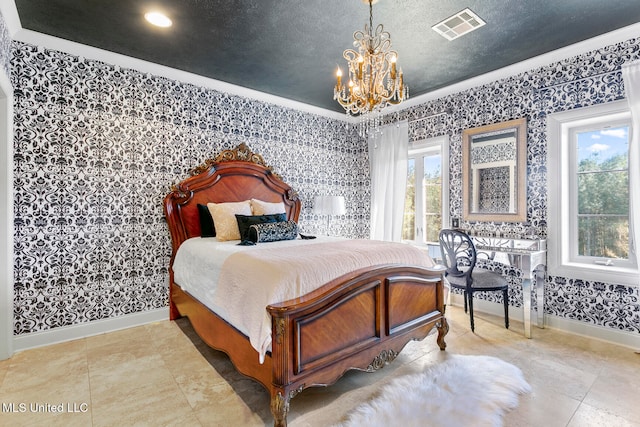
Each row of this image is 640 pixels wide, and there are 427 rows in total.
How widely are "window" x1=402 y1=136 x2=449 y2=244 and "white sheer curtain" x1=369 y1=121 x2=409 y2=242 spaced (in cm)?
19

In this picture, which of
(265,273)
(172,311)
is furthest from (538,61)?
(172,311)

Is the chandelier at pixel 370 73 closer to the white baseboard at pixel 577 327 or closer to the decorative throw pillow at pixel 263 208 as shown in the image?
the decorative throw pillow at pixel 263 208

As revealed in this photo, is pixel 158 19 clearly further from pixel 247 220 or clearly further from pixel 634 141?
pixel 634 141

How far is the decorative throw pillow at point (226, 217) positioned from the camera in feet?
10.5

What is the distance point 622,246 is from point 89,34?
17.2ft

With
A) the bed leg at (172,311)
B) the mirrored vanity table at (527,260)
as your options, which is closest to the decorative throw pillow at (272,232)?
the bed leg at (172,311)

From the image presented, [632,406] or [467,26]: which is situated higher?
[467,26]

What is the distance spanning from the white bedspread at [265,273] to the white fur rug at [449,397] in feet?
2.51

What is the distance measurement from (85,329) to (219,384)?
1738 mm

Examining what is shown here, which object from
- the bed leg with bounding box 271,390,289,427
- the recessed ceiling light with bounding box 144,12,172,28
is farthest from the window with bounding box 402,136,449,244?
the recessed ceiling light with bounding box 144,12,172,28

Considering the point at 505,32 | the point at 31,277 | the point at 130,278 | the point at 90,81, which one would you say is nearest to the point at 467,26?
the point at 505,32

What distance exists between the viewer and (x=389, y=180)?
15.2 feet

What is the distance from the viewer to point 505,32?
271 centimetres

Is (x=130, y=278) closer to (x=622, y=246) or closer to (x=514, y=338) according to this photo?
(x=514, y=338)
